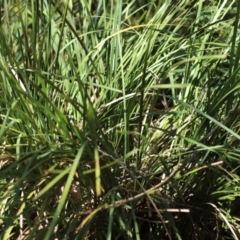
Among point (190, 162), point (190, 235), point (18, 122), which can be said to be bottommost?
point (190, 235)

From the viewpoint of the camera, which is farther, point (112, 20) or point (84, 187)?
Result: point (112, 20)

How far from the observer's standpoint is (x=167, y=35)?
6.56 feet

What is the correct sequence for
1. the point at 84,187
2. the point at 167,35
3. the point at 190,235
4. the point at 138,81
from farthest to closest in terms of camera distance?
1. the point at 167,35
2. the point at 138,81
3. the point at 190,235
4. the point at 84,187

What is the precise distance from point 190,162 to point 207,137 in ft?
0.25

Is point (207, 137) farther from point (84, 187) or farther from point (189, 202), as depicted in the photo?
point (84, 187)

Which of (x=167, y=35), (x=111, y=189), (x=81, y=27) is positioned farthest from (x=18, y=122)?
(x=81, y=27)

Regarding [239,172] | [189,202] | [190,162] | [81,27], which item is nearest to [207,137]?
[190,162]

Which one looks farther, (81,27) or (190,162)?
(81,27)


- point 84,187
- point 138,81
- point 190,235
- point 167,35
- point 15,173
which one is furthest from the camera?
point 167,35

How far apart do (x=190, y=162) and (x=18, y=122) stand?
43 centimetres

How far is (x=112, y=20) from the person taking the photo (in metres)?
2.12

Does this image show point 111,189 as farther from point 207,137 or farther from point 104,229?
point 207,137

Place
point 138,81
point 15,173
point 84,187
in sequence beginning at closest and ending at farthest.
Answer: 1. point 15,173
2. point 84,187
3. point 138,81

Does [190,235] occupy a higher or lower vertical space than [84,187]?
lower
